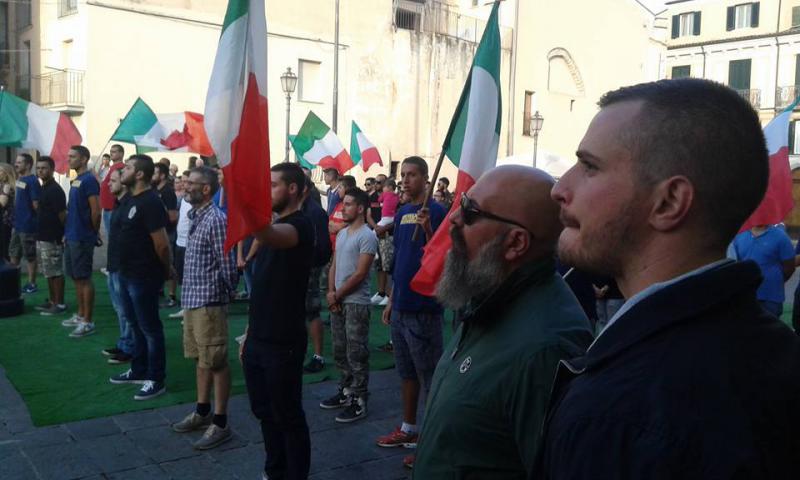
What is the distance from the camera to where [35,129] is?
11344 mm

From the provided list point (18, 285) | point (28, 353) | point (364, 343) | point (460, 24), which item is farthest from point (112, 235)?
point (460, 24)

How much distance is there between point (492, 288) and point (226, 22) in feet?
8.05

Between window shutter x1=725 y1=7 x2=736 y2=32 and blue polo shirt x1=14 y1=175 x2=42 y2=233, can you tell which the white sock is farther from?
window shutter x1=725 y1=7 x2=736 y2=32

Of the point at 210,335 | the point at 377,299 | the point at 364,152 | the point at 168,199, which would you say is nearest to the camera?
the point at 210,335

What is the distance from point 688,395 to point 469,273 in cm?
142

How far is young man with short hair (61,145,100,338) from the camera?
324 inches

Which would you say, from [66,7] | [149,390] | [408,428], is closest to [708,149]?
[408,428]

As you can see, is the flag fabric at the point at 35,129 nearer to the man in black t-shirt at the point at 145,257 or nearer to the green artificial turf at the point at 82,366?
the green artificial turf at the point at 82,366

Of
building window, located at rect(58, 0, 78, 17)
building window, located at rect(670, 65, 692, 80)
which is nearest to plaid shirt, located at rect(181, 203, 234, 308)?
building window, located at rect(58, 0, 78, 17)

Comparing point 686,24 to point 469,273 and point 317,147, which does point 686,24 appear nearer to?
point 317,147

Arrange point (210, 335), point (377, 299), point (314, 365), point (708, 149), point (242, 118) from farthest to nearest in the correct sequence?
point (377, 299) < point (314, 365) < point (210, 335) < point (242, 118) < point (708, 149)

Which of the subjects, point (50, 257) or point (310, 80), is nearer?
point (50, 257)

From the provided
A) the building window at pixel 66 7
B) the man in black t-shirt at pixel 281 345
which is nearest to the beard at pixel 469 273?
the man in black t-shirt at pixel 281 345

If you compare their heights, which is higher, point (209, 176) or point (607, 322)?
point (209, 176)
